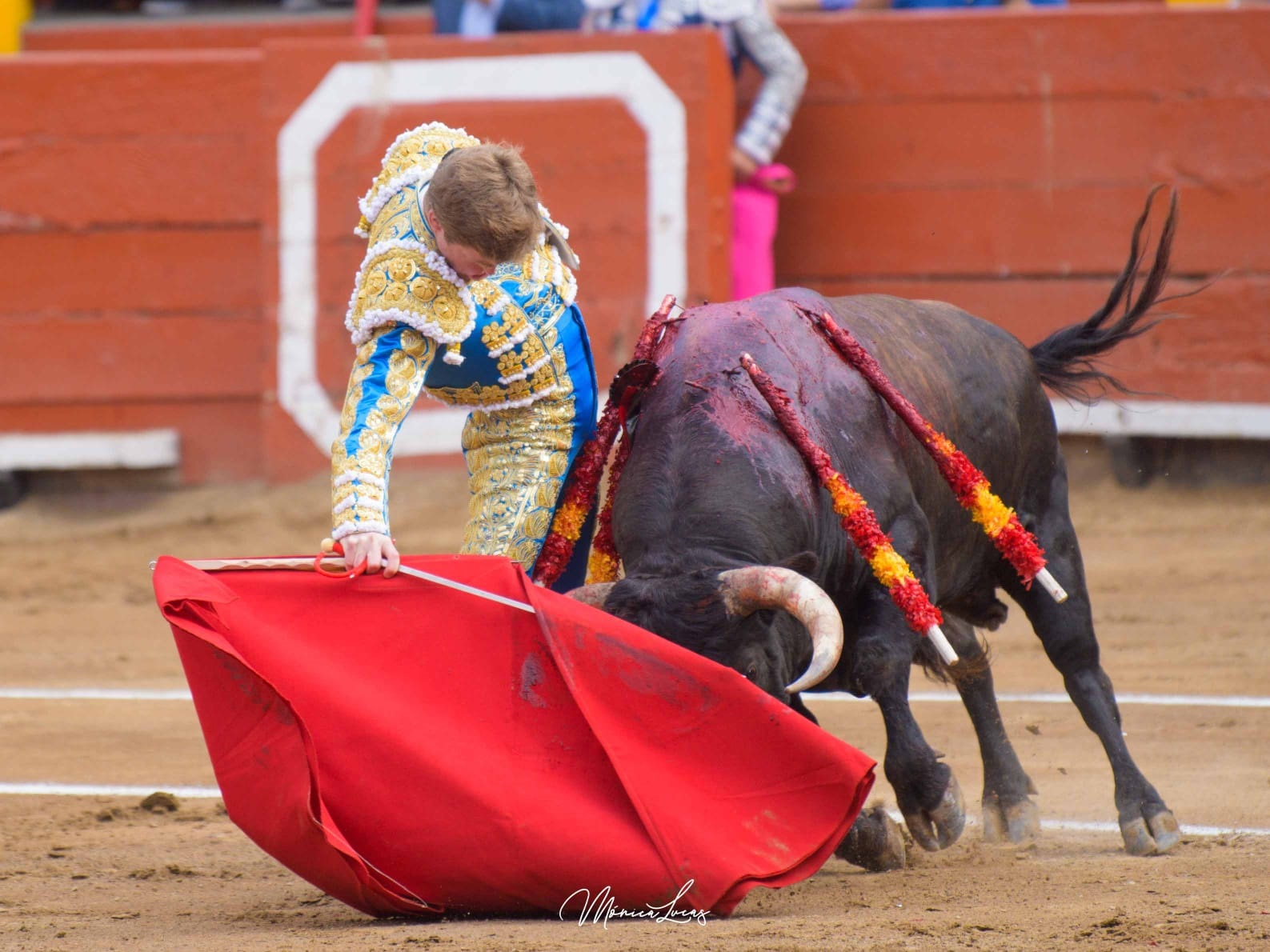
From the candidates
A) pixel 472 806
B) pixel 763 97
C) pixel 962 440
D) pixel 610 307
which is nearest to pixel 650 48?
pixel 763 97

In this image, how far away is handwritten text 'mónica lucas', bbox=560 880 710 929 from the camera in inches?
98.0

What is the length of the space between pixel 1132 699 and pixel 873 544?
189 centimetres

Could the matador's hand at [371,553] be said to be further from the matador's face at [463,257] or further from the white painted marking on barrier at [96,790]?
the white painted marking on barrier at [96,790]

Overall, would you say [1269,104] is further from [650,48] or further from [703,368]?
[703,368]

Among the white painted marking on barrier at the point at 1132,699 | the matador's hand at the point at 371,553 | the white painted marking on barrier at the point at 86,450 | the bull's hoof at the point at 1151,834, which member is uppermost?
the matador's hand at the point at 371,553

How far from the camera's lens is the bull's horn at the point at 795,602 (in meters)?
2.49

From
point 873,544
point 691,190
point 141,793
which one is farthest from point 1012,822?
point 691,190

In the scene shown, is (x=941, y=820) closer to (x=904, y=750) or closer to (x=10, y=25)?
(x=904, y=750)

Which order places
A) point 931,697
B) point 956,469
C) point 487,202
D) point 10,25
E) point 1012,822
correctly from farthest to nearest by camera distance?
point 10,25
point 931,697
point 1012,822
point 956,469
point 487,202

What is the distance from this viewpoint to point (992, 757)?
363 cm

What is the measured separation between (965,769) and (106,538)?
387 centimetres

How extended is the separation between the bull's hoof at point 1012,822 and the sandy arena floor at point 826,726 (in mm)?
50

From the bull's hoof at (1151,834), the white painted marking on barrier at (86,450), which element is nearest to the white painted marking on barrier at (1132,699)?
the bull's hoof at (1151,834)

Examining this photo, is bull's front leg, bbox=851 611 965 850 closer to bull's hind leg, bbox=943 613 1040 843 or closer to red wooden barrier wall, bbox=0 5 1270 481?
bull's hind leg, bbox=943 613 1040 843
